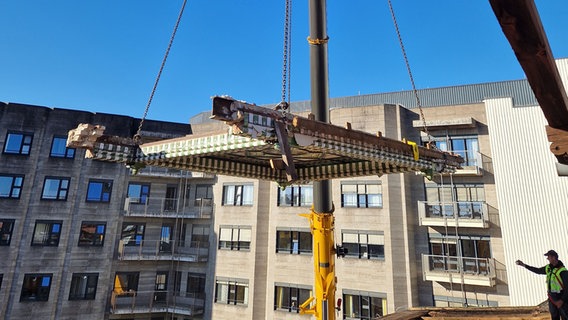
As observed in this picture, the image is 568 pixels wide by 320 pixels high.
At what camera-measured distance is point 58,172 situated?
93.9 ft

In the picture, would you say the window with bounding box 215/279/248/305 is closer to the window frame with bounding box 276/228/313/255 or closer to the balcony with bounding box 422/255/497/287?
the window frame with bounding box 276/228/313/255

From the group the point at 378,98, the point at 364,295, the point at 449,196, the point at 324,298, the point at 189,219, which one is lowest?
the point at 364,295

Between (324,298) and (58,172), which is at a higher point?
(58,172)

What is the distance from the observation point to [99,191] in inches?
1169

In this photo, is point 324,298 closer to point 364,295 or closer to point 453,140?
point 364,295

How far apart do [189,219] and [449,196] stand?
2432 centimetres

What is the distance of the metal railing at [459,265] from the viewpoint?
22.5 meters

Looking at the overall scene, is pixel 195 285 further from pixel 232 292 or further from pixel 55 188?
pixel 55 188

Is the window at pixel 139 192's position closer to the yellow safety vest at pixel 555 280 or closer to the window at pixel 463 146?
the window at pixel 463 146

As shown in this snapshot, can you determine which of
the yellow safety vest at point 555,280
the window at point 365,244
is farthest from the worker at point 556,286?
the window at point 365,244

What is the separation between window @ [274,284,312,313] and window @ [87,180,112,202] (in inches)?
711

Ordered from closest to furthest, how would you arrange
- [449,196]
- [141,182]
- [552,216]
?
1. [552,216]
2. [449,196]
3. [141,182]

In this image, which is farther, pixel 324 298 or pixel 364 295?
pixel 364 295

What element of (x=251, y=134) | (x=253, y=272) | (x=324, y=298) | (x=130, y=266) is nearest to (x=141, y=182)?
(x=130, y=266)
